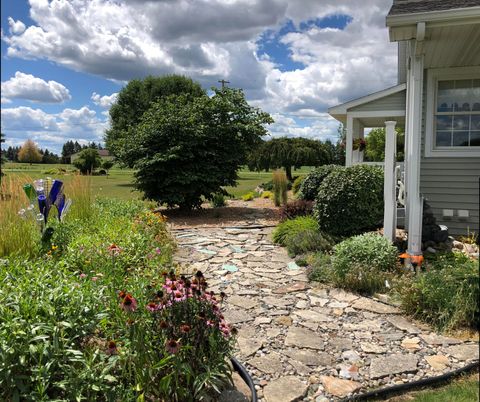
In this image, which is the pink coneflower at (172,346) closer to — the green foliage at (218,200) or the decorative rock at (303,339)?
the decorative rock at (303,339)

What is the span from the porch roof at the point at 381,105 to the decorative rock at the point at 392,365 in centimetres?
823

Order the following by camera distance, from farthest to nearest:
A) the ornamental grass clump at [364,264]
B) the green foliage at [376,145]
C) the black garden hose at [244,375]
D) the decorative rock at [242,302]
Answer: the green foliage at [376,145] < the ornamental grass clump at [364,264] < the decorative rock at [242,302] < the black garden hose at [244,375]

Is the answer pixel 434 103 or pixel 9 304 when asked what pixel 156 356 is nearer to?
pixel 9 304

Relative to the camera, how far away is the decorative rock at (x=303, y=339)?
355 centimetres

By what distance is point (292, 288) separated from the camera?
16.4 feet

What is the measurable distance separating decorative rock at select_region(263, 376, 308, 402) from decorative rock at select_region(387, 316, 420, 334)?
4.40 ft

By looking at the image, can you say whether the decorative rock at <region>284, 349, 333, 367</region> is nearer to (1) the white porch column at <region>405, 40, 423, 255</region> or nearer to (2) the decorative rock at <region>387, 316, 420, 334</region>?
(2) the decorative rock at <region>387, 316, 420, 334</region>

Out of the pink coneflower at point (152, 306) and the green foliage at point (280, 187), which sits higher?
the green foliage at point (280, 187)

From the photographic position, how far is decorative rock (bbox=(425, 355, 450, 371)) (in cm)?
315

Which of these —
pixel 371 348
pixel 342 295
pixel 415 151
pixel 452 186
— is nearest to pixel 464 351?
pixel 371 348

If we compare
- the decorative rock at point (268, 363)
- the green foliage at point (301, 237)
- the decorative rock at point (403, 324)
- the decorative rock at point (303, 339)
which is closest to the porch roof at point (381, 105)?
the green foliage at point (301, 237)

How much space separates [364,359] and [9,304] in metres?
2.54

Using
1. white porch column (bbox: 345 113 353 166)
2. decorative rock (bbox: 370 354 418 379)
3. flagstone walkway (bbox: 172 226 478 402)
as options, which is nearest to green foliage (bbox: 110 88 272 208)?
white porch column (bbox: 345 113 353 166)

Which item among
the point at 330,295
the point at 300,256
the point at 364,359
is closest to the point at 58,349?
the point at 364,359
